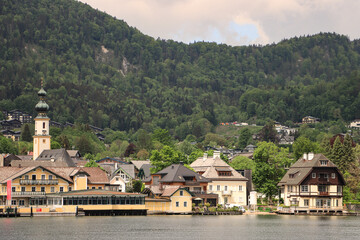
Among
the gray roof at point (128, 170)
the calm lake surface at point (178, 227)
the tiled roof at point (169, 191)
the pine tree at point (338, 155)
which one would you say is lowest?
the calm lake surface at point (178, 227)

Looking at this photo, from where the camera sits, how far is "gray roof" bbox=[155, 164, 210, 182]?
139m

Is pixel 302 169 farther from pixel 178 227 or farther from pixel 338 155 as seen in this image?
pixel 178 227

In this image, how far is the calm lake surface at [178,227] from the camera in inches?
3681

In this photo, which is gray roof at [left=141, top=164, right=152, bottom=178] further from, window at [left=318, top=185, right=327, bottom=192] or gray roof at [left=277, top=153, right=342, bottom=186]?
window at [left=318, top=185, right=327, bottom=192]

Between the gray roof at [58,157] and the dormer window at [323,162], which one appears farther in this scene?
the gray roof at [58,157]

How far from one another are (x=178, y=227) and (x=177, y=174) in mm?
34329

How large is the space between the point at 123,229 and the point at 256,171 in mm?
52055

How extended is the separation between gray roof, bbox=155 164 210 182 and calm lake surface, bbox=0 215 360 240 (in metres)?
13.6

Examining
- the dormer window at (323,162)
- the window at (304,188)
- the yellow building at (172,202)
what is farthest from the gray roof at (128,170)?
the dormer window at (323,162)

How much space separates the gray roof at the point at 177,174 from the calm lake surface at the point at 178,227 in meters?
13.6

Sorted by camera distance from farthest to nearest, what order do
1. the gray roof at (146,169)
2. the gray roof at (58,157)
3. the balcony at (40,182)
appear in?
the gray roof at (146,169)
the gray roof at (58,157)
the balcony at (40,182)

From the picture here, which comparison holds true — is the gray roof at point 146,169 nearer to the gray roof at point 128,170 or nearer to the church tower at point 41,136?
the gray roof at point 128,170

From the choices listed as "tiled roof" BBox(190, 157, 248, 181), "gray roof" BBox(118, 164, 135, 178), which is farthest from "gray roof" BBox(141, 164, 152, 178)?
"tiled roof" BBox(190, 157, 248, 181)

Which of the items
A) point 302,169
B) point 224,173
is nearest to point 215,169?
point 224,173
